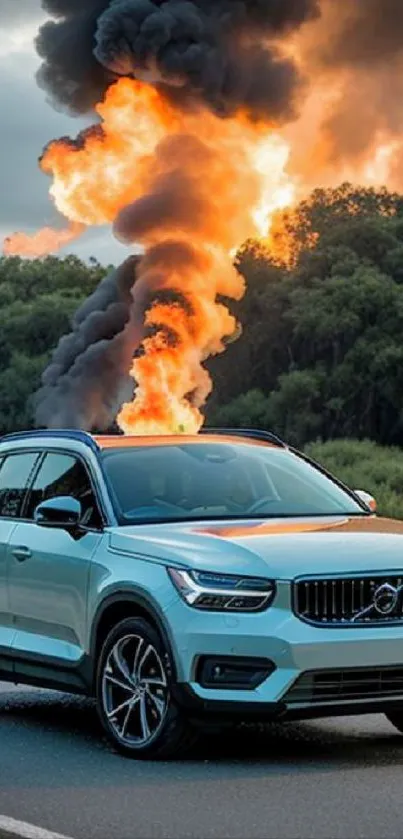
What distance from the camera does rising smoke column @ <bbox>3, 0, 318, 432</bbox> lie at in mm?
41312

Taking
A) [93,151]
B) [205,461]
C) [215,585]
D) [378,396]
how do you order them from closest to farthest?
[215,585] < [205,461] < [93,151] < [378,396]

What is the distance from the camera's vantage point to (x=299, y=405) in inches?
2931

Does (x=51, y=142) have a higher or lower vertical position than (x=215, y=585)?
higher

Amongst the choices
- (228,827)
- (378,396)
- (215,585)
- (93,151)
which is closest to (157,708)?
(215,585)

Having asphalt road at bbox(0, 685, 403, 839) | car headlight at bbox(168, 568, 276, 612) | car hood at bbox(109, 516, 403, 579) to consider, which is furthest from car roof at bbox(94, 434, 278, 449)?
car headlight at bbox(168, 568, 276, 612)

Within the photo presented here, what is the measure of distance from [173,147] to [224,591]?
32.1m

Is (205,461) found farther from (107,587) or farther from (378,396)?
(378,396)

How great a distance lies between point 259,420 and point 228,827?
67712 millimetres

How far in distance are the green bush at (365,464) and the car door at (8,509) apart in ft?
161

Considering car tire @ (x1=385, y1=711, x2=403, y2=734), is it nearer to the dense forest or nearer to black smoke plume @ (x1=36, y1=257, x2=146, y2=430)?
black smoke plume @ (x1=36, y1=257, x2=146, y2=430)

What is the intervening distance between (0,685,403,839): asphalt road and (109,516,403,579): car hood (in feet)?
3.25

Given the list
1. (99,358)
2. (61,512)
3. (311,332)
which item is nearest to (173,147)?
(99,358)

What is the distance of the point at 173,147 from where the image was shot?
41031 millimetres

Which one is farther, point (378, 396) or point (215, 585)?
point (378, 396)
